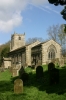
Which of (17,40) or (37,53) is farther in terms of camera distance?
(17,40)

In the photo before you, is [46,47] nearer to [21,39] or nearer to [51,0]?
[21,39]

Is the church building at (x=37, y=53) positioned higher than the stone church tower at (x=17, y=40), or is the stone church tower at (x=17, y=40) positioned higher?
the stone church tower at (x=17, y=40)

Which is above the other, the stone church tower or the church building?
the stone church tower

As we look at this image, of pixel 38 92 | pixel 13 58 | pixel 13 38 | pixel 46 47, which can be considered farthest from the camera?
pixel 13 38

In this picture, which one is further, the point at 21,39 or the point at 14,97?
the point at 21,39

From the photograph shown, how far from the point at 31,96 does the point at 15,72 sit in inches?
746

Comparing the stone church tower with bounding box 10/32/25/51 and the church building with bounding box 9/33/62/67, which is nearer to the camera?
the church building with bounding box 9/33/62/67

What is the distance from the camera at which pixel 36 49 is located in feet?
179

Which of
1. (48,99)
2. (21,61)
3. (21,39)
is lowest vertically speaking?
(48,99)

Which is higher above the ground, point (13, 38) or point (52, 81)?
point (13, 38)

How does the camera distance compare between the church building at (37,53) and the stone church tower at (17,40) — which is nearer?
the church building at (37,53)

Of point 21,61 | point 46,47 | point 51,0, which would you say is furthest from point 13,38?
point 51,0

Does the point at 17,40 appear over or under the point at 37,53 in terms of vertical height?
over

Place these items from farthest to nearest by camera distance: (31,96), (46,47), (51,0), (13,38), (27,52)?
1. (13,38)
2. (27,52)
3. (46,47)
4. (51,0)
5. (31,96)
